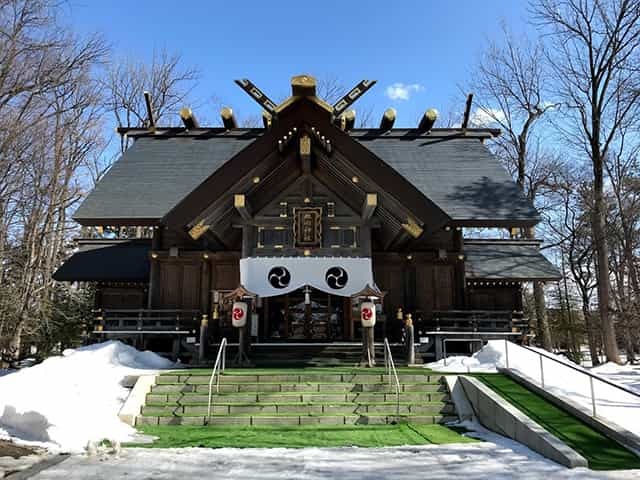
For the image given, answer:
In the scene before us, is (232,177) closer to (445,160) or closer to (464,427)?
(464,427)

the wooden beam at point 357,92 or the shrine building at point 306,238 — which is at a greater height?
the wooden beam at point 357,92

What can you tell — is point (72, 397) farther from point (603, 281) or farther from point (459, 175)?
point (603, 281)

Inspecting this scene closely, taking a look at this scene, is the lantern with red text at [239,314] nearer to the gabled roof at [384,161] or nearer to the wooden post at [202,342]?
the wooden post at [202,342]

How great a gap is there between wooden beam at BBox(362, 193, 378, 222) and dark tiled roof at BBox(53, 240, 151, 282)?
23.2 feet

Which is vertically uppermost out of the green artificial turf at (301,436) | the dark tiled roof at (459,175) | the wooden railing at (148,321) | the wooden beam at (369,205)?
the dark tiled roof at (459,175)

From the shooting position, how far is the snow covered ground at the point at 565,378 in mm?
6807

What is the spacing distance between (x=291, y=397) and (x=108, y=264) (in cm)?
912

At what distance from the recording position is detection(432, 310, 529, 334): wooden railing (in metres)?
12.1

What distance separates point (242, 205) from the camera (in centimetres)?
1071

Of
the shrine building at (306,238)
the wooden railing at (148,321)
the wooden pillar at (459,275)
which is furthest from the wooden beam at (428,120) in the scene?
the wooden railing at (148,321)

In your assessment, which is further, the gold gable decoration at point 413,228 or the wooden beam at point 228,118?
the wooden beam at point 228,118

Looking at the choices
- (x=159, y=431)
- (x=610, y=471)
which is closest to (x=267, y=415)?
(x=159, y=431)

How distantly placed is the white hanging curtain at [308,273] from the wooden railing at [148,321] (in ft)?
8.20

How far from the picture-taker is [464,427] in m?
7.26
